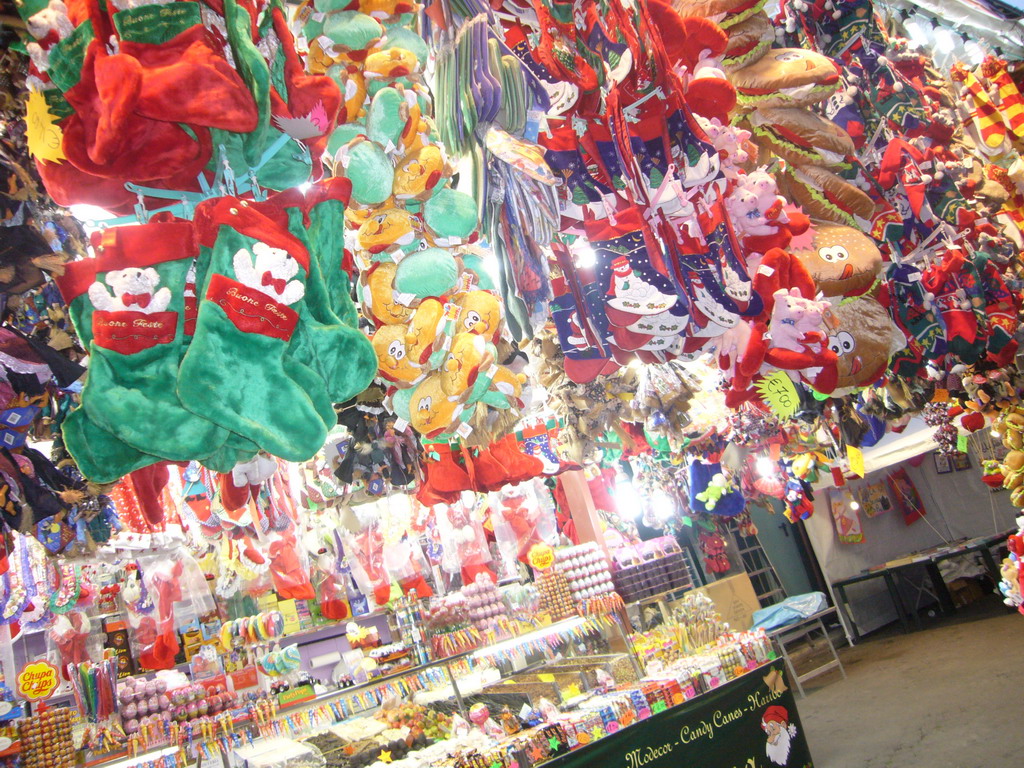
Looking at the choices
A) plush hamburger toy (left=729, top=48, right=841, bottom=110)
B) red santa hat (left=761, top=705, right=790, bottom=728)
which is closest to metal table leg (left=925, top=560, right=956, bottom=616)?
red santa hat (left=761, top=705, right=790, bottom=728)

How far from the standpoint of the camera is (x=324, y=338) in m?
1.45

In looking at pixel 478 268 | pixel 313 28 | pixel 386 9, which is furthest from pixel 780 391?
pixel 313 28

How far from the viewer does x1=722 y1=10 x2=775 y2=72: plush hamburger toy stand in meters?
2.75

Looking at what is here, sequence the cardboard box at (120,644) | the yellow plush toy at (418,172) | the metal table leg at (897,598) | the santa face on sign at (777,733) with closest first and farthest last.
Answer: the yellow plush toy at (418,172) < the cardboard box at (120,644) < the santa face on sign at (777,733) < the metal table leg at (897,598)

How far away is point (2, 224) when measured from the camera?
151 cm

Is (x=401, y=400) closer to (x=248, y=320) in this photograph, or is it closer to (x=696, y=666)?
(x=248, y=320)

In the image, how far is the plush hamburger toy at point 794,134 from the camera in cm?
291

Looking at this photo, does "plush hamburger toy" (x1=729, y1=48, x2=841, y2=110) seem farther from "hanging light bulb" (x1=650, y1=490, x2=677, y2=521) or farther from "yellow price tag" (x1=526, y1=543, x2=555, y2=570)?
"hanging light bulb" (x1=650, y1=490, x2=677, y2=521)

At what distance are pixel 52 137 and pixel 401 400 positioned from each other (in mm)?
1095

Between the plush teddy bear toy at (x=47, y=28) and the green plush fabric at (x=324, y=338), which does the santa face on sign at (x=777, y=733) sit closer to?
the green plush fabric at (x=324, y=338)

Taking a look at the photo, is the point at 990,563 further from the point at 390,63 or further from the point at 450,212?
the point at 390,63

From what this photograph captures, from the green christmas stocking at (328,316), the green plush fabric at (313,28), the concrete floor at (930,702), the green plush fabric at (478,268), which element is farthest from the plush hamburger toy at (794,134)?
the concrete floor at (930,702)

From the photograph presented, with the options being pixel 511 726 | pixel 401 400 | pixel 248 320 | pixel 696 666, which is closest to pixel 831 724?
pixel 696 666

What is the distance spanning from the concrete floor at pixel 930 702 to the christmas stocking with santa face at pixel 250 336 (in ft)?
17.6
